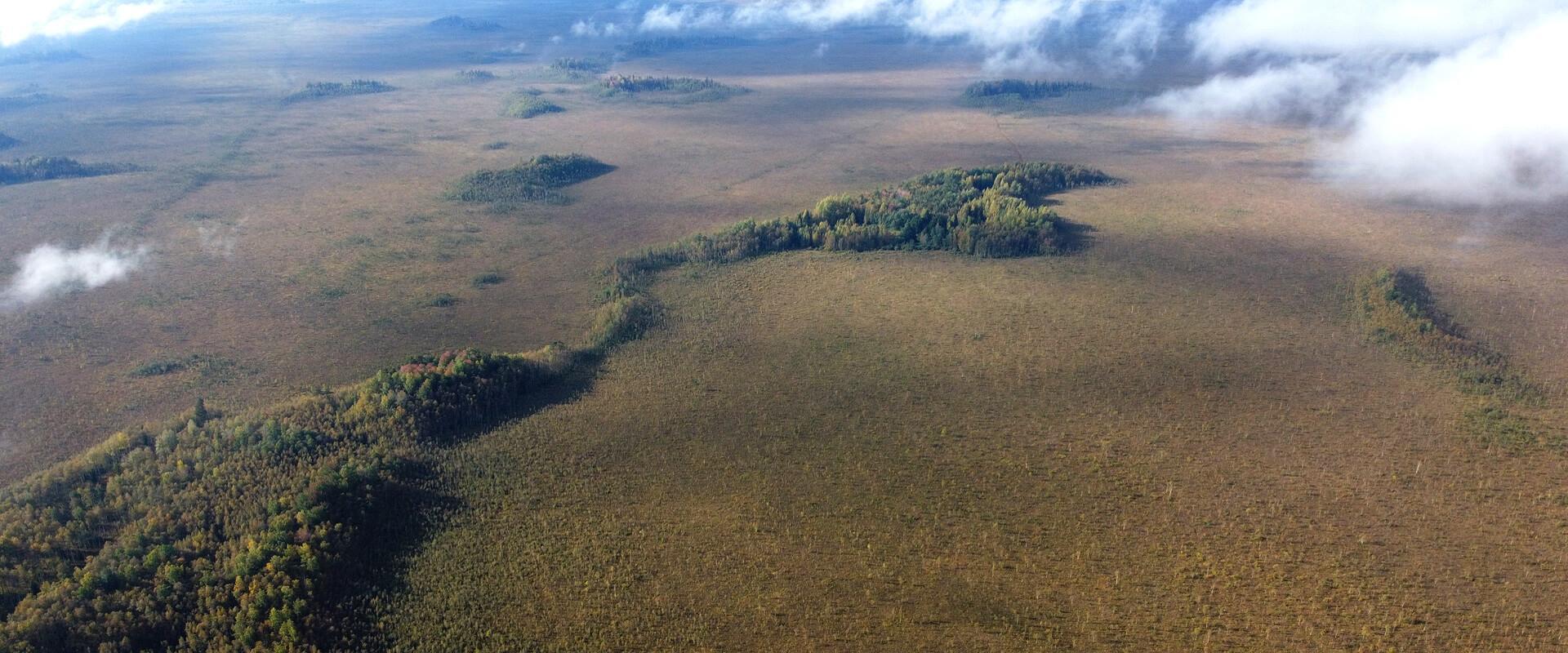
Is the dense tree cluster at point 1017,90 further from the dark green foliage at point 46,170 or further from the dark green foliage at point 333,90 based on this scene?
the dark green foliage at point 46,170

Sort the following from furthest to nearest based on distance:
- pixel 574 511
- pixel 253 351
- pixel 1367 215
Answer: pixel 1367 215, pixel 253 351, pixel 574 511

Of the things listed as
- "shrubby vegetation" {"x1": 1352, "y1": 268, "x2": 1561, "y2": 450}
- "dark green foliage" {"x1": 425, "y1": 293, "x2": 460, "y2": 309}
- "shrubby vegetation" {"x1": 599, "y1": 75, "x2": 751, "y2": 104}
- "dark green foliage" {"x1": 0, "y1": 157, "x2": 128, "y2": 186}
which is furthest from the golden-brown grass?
"shrubby vegetation" {"x1": 599, "y1": 75, "x2": 751, "y2": 104}

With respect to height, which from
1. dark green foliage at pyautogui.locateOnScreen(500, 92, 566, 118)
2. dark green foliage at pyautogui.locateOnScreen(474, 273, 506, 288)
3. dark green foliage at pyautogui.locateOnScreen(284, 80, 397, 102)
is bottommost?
dark green foliage at pyautogui.locateOnScreen(474, 273, 506, 288)

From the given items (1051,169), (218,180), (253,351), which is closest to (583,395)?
(253,351)

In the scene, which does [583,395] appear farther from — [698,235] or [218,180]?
[218,180]

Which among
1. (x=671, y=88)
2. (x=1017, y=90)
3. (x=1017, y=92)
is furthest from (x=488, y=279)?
(x=1017, y=90)

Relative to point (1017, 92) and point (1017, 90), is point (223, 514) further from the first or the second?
point (1017, 90)

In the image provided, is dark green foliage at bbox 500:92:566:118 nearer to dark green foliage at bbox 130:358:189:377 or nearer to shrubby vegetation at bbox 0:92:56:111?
shrubby vegetation at bbox 0:92:56:111
